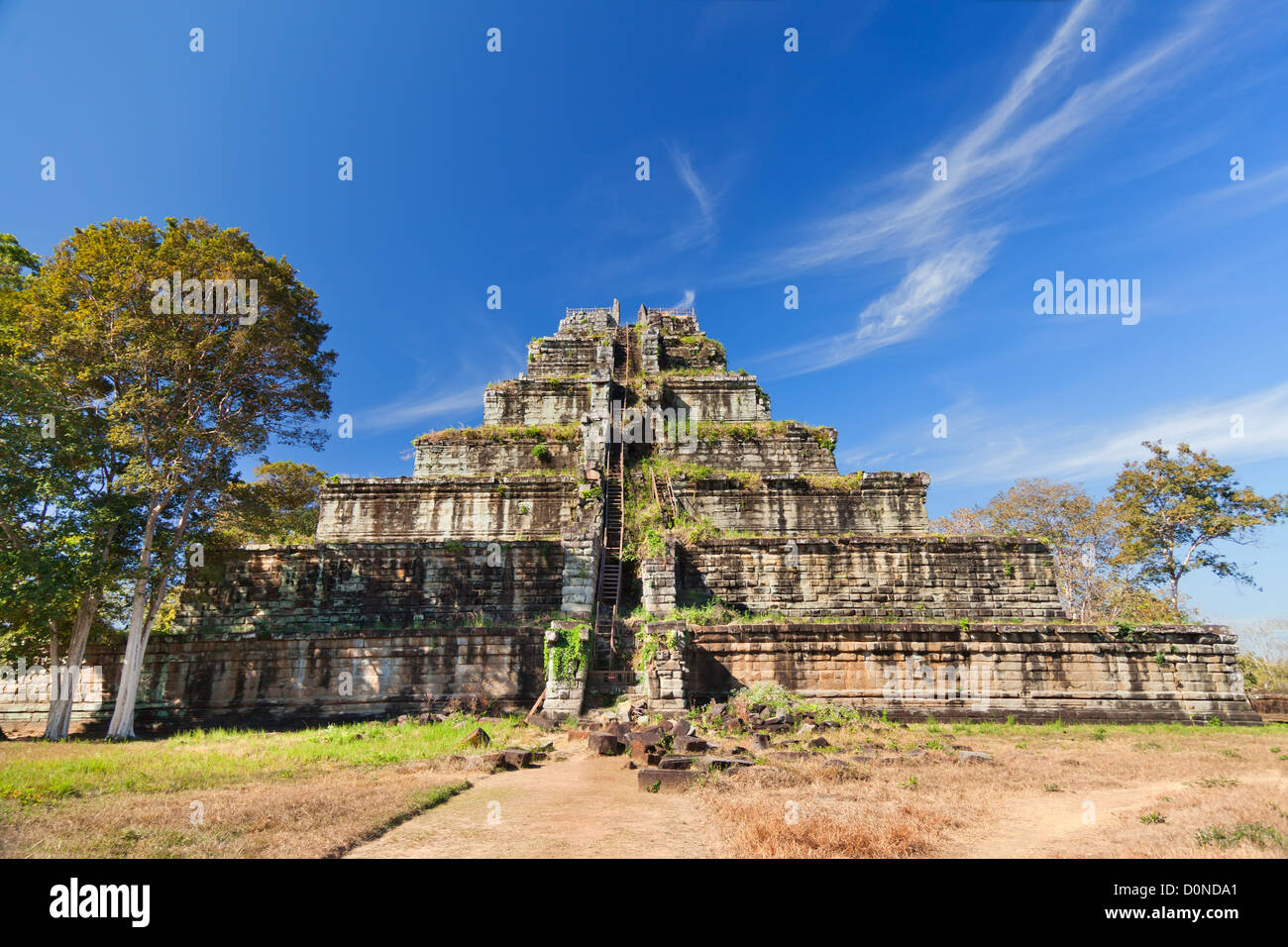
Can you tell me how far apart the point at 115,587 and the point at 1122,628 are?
23958 millimetres

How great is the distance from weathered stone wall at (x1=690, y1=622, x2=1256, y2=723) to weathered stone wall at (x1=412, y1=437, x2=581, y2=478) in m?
10.3

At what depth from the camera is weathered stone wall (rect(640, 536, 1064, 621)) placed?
17.2 meters

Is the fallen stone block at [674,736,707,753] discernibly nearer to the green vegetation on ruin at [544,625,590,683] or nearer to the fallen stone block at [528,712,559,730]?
the fallen stone block at [528,712,559,730]

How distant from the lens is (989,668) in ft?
48.2

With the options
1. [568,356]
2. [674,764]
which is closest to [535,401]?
[568,356]

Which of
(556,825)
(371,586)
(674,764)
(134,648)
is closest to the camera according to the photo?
(556,825)

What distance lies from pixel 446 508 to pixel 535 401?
7.24 metres

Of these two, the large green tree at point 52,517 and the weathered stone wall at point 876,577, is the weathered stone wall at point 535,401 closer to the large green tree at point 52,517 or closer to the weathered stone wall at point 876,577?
the weathered stone wall at point 876,577

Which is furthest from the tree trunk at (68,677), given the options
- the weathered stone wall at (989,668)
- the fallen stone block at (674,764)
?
the weathered stone wall at (989,668)

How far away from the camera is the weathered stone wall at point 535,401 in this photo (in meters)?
25.4

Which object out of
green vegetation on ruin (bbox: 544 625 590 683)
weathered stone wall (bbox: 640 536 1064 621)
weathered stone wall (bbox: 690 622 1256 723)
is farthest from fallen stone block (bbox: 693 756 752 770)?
weathered stone wall (bbox: 640 536 1064 621)

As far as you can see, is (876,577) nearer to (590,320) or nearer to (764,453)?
(764,453)
